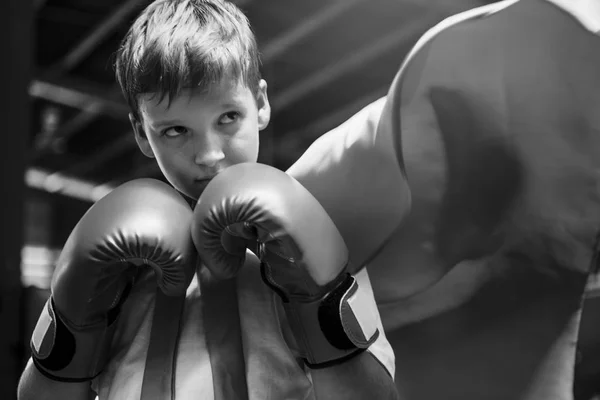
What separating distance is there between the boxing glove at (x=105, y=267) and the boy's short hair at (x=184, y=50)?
0.12m

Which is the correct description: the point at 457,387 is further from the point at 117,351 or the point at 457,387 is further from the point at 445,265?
the point at 117,351

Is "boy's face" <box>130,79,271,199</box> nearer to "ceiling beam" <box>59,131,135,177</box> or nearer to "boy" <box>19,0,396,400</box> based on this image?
"boy" <box>19,0,396,400</box>

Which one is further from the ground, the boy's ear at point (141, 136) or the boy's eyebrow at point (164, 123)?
the boy's eyebrow at point (164, 123)

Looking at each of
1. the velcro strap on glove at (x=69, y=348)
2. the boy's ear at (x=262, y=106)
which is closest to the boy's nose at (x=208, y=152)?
the boy's ear at (x=262, y=106)

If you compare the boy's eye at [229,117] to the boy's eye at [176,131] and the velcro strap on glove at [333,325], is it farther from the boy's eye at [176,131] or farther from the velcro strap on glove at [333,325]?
the velcro strap on glove at [333,325]

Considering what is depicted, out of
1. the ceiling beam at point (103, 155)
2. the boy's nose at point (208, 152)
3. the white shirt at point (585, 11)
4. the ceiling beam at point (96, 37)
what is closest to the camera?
the white shirt at point (585, 11)

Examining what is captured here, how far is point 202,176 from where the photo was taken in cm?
86

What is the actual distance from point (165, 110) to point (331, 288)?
0.28 meters

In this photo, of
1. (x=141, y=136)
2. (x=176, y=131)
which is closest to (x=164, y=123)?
(x=176, y=131)

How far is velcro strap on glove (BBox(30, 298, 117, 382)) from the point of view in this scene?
2.74 ft

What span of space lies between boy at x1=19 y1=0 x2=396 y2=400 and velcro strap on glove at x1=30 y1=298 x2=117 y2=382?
2 centimetres

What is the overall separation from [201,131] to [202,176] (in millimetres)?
59

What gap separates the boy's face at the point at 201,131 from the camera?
829 millimetres

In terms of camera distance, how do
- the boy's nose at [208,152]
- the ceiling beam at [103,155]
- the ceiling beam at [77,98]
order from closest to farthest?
the boy's nose at [208,152]
the ceiling beam at [77,98]
the ceiling beam at [103,155]
